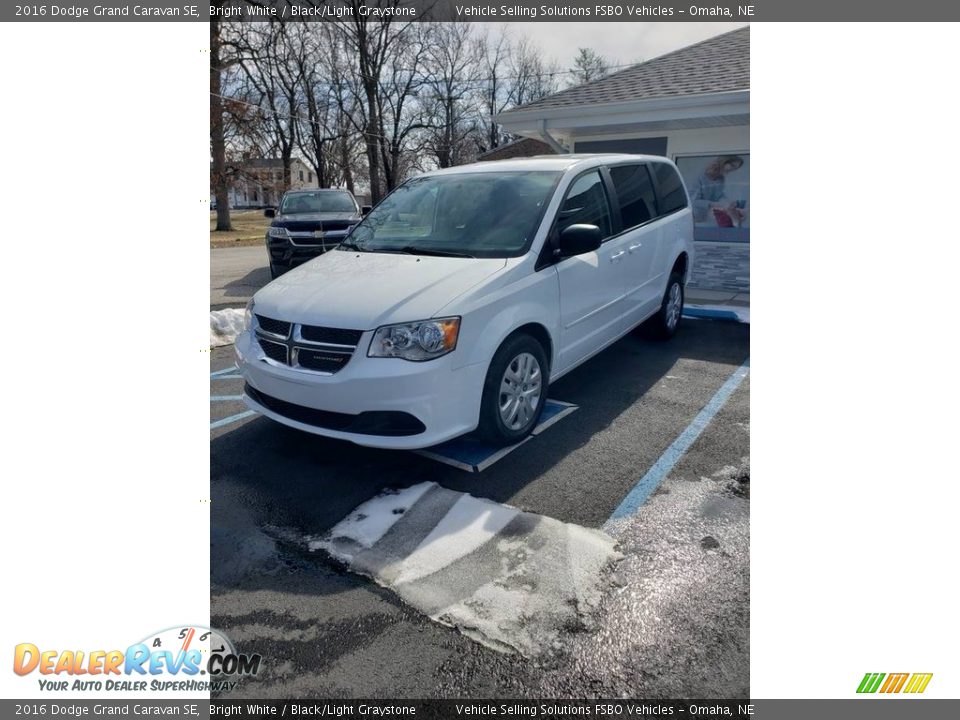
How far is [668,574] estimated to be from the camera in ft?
9.04

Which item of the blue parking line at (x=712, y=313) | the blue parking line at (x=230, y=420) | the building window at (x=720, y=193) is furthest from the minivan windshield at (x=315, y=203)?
the blue parking line at (x=230, y=420)

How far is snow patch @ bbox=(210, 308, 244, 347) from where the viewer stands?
Result: 698 cm

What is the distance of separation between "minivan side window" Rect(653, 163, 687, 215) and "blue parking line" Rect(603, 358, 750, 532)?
1853mm

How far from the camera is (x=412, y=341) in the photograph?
11.1 feet

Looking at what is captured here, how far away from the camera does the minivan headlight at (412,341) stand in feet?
11.1

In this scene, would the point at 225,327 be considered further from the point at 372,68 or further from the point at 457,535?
the point at 372,68

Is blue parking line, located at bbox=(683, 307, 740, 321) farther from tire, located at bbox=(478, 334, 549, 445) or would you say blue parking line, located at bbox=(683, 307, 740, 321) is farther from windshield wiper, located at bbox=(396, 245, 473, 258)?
windshield wiper, located at bbox=(396, 245, 473, 258)

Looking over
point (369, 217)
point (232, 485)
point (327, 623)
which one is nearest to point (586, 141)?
point (369, 217)

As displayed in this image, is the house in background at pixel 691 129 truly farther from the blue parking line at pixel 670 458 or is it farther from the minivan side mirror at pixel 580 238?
the minivan side mirror at pixel 580 238

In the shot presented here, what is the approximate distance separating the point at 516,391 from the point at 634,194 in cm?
251
